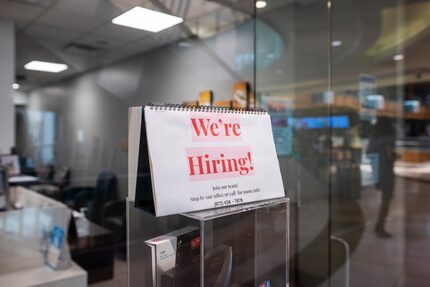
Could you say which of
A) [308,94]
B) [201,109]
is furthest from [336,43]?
[201,109]

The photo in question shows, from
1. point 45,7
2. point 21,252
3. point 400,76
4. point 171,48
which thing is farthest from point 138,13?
point 400,76

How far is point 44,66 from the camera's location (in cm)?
297

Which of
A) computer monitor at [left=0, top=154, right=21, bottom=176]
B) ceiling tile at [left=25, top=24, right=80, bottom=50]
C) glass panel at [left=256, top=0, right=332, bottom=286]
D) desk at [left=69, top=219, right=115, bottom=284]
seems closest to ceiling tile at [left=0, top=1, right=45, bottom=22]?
ceiling tile at [left=25, top=24, right=80, bottom=50]

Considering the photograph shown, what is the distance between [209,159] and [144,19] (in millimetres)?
1024

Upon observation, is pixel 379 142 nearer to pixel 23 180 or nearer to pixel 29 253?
Answer: pixel 29 253

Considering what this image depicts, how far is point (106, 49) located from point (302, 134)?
1.98 meters

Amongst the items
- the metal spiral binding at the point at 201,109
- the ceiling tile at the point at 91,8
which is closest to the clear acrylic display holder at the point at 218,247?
the metal spiral binding at the point at 201,109

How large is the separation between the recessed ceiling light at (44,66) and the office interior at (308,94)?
20 millimetres

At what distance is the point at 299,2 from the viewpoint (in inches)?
119

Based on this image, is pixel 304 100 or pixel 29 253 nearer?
pixel 29 253

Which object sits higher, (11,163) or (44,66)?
(44,66)

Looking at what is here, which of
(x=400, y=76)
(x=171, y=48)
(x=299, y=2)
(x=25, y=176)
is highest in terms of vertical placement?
(x=299, y=2)

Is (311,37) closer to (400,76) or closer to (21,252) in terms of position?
(400,76)

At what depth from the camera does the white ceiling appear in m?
2.57
